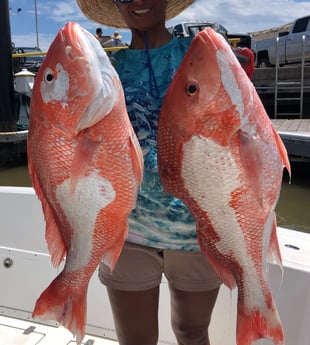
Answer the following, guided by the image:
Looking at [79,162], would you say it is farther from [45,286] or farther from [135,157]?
[45,286]

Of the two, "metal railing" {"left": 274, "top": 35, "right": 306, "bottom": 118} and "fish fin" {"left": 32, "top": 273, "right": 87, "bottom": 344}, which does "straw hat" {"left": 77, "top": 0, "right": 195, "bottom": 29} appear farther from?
"metal railing" {"left": 274, "top": 35, "right": 306, "bottom": 118}

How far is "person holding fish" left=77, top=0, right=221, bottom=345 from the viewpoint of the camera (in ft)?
5.78

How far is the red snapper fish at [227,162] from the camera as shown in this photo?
1.36 metres

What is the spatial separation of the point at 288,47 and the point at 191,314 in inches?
564

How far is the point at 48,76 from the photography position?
1.42 m

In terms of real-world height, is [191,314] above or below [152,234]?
below

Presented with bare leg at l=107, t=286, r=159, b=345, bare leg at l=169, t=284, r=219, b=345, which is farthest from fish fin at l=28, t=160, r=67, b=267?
bare leg at l=169, t=284, r=219, b=345

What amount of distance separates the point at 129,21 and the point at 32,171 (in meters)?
0.67

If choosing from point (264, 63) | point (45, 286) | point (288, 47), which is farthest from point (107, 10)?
point (264, 63)

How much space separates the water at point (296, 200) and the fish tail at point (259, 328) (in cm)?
604

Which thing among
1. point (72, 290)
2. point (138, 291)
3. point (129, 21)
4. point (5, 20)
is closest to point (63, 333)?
point (138, 291)

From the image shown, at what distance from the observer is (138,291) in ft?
6.13

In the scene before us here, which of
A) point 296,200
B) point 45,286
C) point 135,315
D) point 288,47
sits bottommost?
point 296,200

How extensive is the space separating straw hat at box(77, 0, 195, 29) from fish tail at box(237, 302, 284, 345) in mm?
1399
